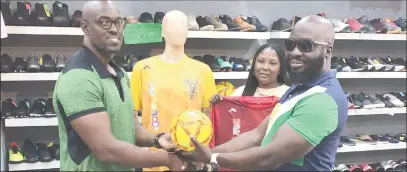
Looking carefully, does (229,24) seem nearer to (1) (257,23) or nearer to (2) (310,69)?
(1) (257,23)

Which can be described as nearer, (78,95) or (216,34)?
(78,95)

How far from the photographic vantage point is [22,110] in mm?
3654

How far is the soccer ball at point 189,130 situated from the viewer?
5.68 ft

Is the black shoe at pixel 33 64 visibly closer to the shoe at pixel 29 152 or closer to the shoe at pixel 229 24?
the shoe at pixel 29 152

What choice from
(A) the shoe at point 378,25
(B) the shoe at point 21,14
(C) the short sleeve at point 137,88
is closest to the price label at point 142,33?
(C) the short sleeve at point 137,88

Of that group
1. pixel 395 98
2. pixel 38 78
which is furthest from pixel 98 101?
pixel 395 98

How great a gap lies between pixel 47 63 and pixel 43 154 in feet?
2.68

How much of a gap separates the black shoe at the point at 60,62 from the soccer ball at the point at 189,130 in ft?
7.16

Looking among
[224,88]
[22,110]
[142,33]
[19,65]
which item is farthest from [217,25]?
[22,110]

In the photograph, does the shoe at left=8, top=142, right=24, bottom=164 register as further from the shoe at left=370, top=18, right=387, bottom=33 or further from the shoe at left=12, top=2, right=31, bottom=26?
the shoe at left=370, top=18, right=387, bottom=33

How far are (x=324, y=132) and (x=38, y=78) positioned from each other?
108 inches

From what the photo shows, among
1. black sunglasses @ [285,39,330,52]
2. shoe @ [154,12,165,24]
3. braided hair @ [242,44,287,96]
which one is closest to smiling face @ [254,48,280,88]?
braided hair @ [242,44,287,96]

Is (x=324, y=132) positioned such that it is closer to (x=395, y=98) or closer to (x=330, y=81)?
(x=330, y=81)

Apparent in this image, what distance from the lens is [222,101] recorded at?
9.44ft
